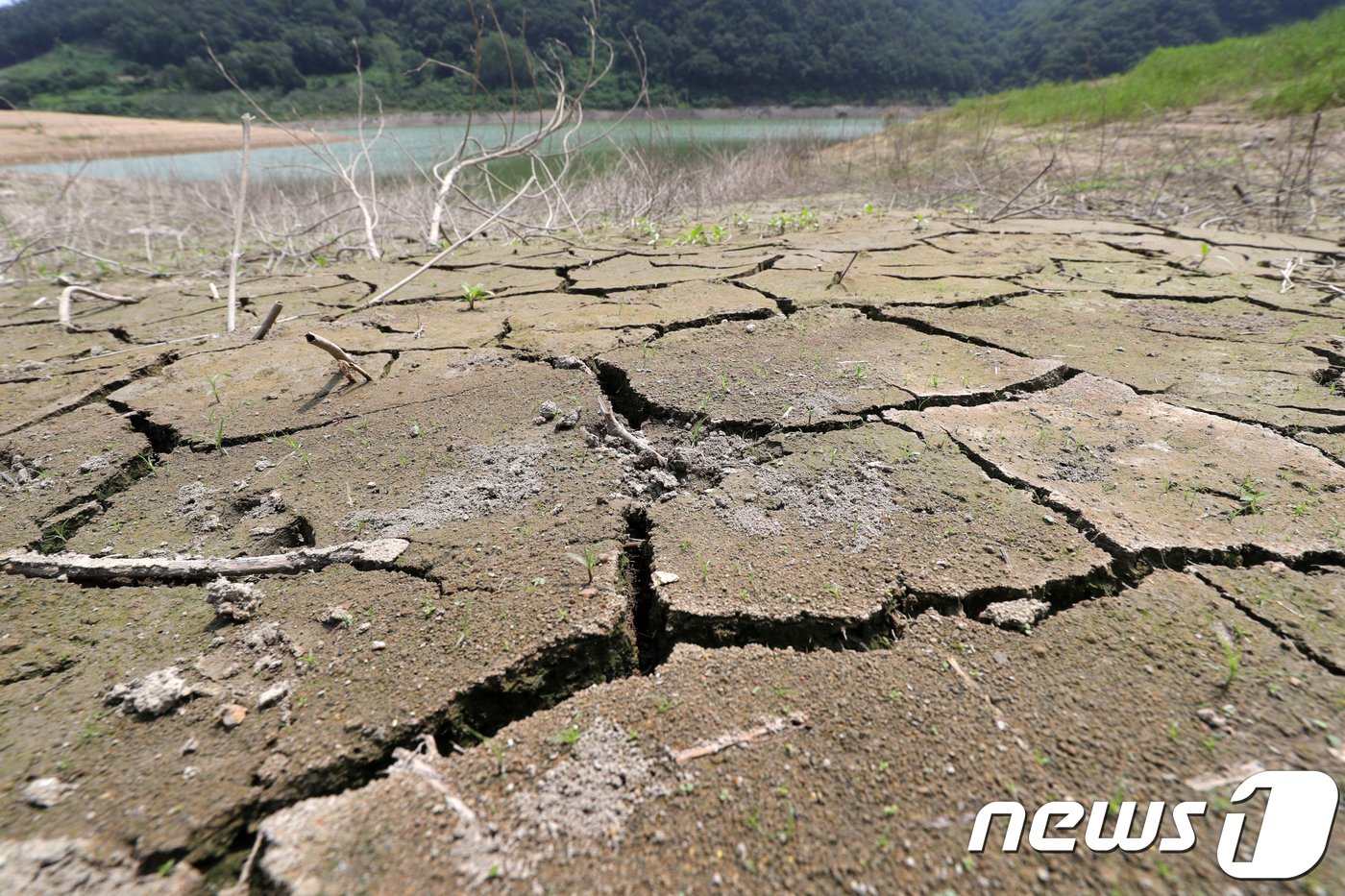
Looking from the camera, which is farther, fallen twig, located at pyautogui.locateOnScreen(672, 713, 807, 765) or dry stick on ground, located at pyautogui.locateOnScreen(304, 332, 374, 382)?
dry stick on ground, located at pyautogui.locateOnScreen(304, 332, 374, 382)

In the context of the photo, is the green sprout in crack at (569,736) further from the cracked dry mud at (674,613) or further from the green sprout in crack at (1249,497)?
the green sprout in crack at (1249,497)

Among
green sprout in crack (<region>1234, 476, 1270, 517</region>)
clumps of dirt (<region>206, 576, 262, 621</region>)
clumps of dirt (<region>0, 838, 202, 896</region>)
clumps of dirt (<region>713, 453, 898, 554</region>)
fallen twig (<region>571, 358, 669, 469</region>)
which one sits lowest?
clumps of dirt (<region>0, 838, 202, 896</region>)

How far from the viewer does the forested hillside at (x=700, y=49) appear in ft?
63.8

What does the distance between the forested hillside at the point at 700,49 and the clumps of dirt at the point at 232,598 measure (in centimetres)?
1445

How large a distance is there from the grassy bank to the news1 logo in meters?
8.31

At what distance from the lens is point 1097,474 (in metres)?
1.36

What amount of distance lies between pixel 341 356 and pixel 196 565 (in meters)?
0.89

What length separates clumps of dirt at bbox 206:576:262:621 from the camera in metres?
1.06

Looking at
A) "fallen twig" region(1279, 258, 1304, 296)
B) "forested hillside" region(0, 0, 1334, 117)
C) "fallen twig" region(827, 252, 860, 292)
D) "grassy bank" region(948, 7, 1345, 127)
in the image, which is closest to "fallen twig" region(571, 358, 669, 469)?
"fallen twig" region(827, 252, 860, 292)

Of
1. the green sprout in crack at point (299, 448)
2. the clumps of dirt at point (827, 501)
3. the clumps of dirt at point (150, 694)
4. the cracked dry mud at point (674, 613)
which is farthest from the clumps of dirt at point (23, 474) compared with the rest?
the clumps of dirt at point (827, 501)

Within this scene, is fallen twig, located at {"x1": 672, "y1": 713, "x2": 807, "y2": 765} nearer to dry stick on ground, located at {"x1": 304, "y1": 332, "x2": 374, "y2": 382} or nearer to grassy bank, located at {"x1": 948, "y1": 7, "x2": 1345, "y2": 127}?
dry stick on ground, located at {"x1": 304, "y1": 332, "x2": 374, "y2": 382}

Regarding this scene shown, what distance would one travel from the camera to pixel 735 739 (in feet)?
2.72

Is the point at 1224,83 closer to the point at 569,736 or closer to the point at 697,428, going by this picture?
the point at 697,428

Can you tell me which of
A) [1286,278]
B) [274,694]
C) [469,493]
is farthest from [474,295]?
[1286,278]
